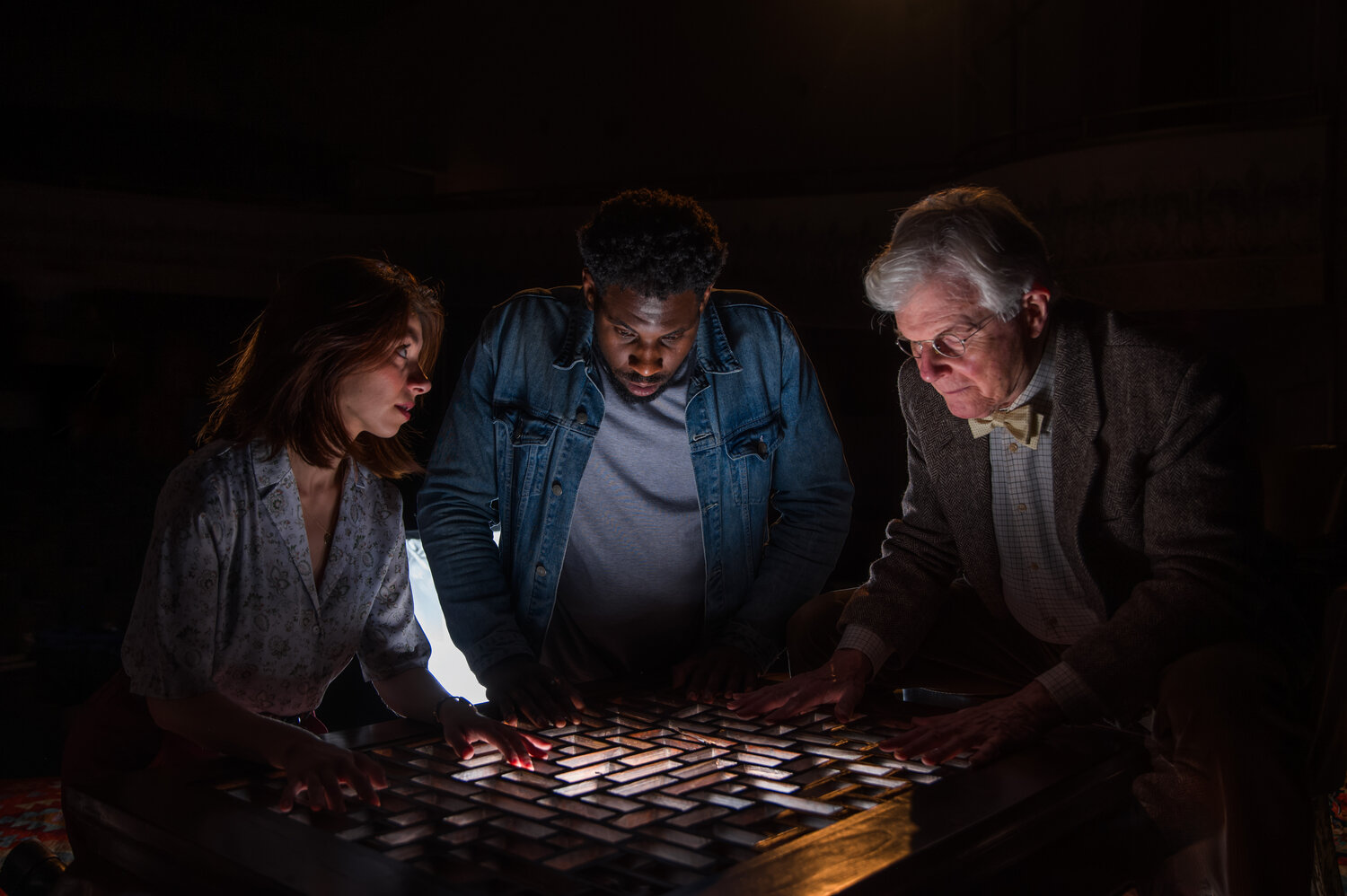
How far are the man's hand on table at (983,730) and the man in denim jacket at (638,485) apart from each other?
709 mm

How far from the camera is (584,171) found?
11852 mm

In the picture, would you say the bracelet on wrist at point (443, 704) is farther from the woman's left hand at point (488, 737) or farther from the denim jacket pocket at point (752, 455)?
the denim jacket pocket at point (752, 455)

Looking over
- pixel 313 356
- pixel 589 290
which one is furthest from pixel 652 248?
pixel 313 356

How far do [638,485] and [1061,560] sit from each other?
93 cm

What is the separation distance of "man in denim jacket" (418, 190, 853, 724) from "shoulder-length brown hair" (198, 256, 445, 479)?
468 mm

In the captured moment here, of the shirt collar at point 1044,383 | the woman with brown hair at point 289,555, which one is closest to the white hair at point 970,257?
the shirt collar at point 1044,383

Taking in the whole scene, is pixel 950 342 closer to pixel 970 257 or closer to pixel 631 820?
pixel 970 257

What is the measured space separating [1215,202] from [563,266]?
19.7 feet

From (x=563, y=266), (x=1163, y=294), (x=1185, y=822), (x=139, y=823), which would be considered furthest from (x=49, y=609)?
(x=1163, y=294)

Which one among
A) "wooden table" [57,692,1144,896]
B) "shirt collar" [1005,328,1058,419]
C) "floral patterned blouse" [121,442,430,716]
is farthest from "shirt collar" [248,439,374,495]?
"shirt collar" [1005,328,1058,419]

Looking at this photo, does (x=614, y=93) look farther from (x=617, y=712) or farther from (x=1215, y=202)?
(x=617, y=712)

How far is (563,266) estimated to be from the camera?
1085cm

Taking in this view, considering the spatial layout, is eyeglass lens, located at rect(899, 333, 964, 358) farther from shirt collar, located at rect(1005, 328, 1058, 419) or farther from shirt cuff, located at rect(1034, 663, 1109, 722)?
shirt cuff, located at rect(1034, 663, 1109, 722)

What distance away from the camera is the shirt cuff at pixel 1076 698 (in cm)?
166
